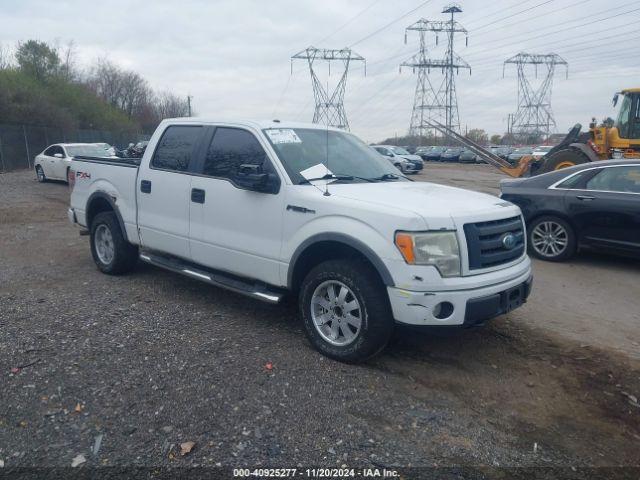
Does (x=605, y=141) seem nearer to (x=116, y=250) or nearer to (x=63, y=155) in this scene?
(x=116, y=250)

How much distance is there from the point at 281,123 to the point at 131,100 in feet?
237

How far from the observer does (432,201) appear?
14.1 ft

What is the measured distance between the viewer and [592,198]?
25.2 ft

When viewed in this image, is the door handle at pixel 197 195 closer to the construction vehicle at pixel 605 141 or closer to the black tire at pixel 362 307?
the black tire at pixel 362 307

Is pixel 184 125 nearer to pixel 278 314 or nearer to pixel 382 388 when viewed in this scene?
pixel 278 314


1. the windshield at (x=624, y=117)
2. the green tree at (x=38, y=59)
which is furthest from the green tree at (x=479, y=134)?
the windshield at (x=624, y=117)

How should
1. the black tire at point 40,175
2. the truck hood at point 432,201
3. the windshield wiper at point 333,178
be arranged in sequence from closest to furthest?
the truck hood at point 432,201 < the windshield wiper at point 333,178 < the black tire at point 40,175

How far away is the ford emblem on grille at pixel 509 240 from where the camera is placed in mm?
Answer: 4301

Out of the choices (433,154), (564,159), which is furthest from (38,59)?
(564,159)

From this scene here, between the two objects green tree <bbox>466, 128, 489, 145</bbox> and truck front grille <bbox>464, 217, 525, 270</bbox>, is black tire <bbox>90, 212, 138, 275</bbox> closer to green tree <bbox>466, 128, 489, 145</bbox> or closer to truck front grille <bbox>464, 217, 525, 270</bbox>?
truck front grille <bbox>464, 217, 525, 270</bbox>

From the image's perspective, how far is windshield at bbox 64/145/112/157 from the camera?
18.9m

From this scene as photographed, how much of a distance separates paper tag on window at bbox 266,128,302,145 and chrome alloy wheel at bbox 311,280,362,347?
148cm

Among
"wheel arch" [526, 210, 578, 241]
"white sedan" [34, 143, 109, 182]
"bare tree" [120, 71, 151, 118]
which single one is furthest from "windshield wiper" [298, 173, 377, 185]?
"bare tree" [120, 71, 151, 118]

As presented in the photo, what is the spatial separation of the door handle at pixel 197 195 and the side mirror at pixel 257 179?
0.67 metres
